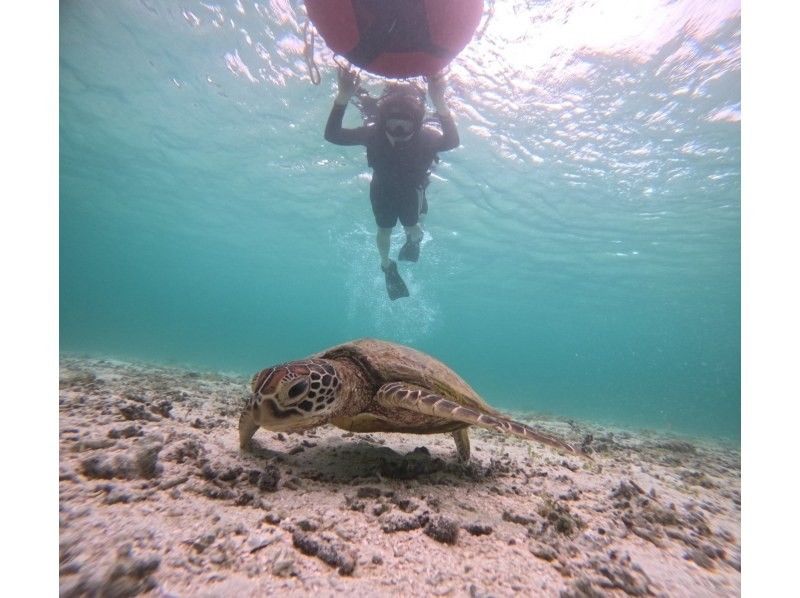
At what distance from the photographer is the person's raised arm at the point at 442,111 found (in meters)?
5.59

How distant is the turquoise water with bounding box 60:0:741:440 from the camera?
8305mm

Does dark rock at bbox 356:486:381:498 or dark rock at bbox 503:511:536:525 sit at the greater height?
dark rock at bbox 356:486:381:498

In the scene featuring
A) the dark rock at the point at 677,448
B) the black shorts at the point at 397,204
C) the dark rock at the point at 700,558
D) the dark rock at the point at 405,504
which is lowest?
the dark rock at the point at 677,448

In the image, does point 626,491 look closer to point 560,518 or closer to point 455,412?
point 560,518

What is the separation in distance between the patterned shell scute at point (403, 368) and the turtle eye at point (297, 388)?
730 mm

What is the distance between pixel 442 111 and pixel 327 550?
6.65 metres

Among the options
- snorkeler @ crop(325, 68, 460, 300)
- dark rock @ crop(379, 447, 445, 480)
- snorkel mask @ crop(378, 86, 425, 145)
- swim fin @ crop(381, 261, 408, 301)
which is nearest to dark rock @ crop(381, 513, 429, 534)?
dark rock @ crop(379, 447, 445, 480)

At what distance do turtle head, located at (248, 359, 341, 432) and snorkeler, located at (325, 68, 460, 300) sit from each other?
5059 mm

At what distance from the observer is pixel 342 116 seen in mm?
6348

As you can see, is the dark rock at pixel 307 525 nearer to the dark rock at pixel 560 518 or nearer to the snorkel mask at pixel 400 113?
the dark rock at pixel 560 518

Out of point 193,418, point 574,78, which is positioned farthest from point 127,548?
point 574,78

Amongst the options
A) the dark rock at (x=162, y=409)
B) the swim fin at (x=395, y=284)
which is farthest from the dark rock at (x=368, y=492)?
the swim fin at (x=395, y=284)

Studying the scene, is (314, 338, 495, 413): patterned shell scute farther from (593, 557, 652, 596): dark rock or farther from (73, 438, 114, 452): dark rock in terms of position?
(73, 438, 114, 452): dark rock
